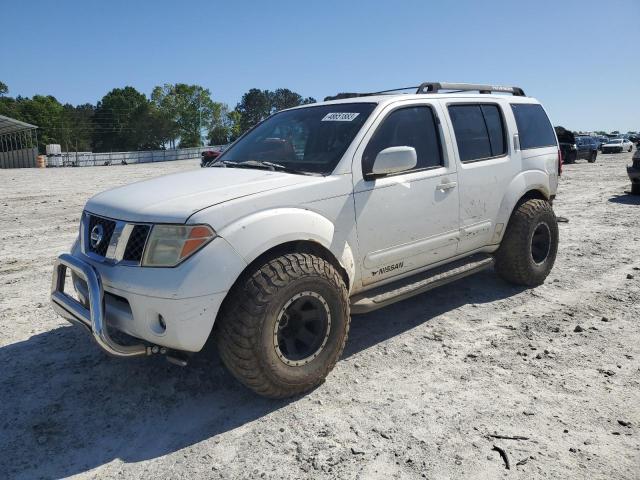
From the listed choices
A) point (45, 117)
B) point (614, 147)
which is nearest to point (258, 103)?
point (45, 117)

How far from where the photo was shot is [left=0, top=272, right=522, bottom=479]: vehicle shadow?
108 inches

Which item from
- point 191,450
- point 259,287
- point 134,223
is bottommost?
point 191,450

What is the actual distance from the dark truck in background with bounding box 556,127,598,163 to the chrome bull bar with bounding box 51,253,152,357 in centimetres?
2834

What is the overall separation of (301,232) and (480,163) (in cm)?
221

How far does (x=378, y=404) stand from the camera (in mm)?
3160

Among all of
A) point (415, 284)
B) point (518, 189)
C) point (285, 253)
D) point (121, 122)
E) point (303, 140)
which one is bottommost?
point (415, 284)

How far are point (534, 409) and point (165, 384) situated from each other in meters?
2.44

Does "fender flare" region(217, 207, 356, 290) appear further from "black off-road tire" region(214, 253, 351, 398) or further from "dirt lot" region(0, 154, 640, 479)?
"dirt lot" region(0, 154, 640, 479)

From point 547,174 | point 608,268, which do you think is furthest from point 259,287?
point 608,268

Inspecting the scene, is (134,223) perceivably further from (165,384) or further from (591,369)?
A: (591,369)

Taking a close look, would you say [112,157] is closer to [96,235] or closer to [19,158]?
[19,158]

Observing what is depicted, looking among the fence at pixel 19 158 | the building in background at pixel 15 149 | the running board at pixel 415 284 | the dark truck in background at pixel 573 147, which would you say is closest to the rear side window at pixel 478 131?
the running board at pixel 415 284

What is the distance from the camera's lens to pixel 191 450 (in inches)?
108

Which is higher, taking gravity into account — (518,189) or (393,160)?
(393,160)
